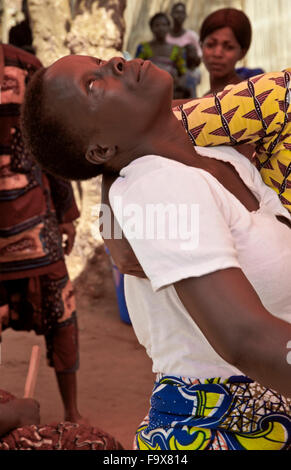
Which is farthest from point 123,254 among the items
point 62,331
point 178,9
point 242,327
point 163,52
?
point 178,9

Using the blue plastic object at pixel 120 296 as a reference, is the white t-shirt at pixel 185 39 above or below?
above

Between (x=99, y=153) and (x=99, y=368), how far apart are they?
3.36 meters

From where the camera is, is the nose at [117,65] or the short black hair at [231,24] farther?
the short black hair at [231,24]

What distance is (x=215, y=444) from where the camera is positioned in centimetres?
100

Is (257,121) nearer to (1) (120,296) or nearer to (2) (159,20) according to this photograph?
(1) (120,296)

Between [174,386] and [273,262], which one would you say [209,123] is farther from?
[174,386]

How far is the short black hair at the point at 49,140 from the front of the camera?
1.04m

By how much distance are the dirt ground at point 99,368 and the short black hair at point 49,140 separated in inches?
84.7

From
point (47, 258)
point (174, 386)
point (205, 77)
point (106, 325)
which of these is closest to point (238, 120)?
point (174, 386)

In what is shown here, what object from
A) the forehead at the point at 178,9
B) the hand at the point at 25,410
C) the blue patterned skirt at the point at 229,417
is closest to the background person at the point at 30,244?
the hand at the point at 25,410

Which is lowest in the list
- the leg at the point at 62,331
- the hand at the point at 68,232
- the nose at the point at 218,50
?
the leg at the point at 62,331

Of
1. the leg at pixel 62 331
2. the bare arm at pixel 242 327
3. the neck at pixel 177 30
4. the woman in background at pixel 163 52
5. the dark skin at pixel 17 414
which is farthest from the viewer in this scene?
the neck at pixel 177 30

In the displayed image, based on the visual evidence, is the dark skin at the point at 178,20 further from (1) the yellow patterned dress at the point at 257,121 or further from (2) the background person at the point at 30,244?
(1) the yellow patterned dress at the point at 257,121

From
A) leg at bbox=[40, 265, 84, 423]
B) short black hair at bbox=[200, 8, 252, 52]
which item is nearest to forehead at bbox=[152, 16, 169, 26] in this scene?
short black hair at bbox=[200, 8, 252, 52]
